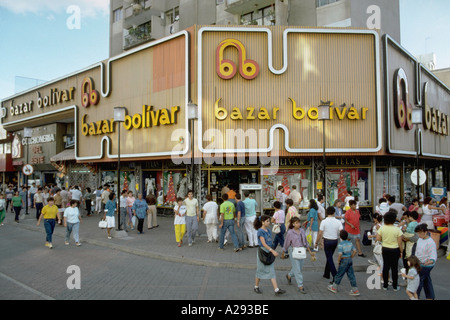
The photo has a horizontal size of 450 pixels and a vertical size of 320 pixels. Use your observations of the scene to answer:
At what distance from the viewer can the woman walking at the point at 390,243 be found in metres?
7.11

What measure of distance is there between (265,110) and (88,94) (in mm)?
12452

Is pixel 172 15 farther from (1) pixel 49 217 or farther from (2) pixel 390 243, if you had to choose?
(2) pixel 390 243

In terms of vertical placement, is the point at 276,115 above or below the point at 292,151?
above

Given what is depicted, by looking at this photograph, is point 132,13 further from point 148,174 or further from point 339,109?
point 339,109

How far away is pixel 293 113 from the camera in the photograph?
643 inches

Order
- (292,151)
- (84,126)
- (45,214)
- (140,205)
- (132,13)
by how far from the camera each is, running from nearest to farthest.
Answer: (45,214) < (140,205) < (292,151) < (84,126) < (132,13)

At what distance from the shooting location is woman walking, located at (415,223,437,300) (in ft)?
20.8

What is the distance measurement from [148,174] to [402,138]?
584 inches

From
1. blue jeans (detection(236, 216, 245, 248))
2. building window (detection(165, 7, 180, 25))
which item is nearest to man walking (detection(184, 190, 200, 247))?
blue jeans (detection(236, 216, 245, 248))
